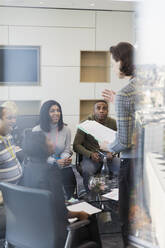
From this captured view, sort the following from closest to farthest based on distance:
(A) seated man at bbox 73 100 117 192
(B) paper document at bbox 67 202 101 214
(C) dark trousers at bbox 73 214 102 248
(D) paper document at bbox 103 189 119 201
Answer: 1. (C) dark trousers at bbox 73 214 102 248
2. (B) paper document at bbox 67 202 101 214
3. (D) paper document at bbox 103 189 119 201
4. (A) seated man at bbox 73 100 117 192

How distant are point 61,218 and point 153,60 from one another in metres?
0.64

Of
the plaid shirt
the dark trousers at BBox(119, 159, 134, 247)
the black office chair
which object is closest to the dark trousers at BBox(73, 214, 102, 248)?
the black office chair

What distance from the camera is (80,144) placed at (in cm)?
233

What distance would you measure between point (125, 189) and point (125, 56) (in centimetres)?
51

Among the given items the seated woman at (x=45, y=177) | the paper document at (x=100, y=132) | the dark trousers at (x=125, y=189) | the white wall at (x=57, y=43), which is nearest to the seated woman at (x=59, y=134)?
the white wall at (x=57, y=43)

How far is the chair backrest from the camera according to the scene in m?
1.19

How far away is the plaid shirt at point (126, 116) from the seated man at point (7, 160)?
0.59m

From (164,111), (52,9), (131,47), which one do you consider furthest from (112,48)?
(52,9)

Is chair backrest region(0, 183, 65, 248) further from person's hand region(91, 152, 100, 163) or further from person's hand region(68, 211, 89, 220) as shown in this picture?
person's hand region(91, 152, 100, 163)

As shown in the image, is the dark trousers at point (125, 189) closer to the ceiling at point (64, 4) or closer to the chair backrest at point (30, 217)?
the chair backrest at point (30, 217)

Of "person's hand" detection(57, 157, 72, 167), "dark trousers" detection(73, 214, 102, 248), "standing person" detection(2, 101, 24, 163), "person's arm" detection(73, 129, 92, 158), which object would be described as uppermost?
"standing person" detection(2, 101, 24, 163)

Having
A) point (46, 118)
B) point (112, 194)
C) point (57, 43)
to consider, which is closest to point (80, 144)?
point (46, 118)

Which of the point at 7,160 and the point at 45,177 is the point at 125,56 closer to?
the point at 45,177

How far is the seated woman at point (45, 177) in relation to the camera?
1224 mm
